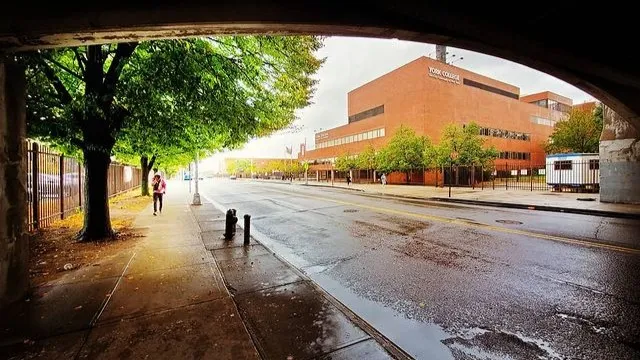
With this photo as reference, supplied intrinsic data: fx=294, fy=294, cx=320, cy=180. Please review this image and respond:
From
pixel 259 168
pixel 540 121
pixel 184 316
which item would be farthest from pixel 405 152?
pixel 259 168

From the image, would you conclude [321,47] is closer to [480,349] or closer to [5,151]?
[5,151]

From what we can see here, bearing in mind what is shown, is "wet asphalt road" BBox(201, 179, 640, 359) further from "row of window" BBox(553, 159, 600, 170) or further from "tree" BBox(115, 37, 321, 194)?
"row of window" BBox(553, 159, 600, 170)

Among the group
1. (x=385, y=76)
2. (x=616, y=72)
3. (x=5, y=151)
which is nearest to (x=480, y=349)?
(x=5, y=151)

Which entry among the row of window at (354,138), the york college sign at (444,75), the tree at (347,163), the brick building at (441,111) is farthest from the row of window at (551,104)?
the tree at (347,163)

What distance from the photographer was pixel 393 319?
148 inches

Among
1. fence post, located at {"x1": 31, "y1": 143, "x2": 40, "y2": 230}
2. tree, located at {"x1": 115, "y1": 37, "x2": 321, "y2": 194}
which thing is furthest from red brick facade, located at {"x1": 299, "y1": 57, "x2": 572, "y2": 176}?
fence post, located at {"x1": 31, "y1": 143, "x2": 40, "y2": 230}

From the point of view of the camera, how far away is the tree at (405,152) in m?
37.8

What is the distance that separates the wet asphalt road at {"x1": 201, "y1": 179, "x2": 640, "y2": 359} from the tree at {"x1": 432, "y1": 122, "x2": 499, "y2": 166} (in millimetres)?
23480

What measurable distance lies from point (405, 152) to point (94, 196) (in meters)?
35.0

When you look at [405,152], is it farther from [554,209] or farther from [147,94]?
[147,94]

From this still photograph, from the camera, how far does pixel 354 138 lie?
60.0 m

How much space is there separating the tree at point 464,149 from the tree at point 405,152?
3.15 metres

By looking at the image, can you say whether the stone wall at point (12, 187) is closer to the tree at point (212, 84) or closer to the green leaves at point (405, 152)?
the tree at point (212, 84)

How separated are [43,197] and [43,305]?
7.78 meters
